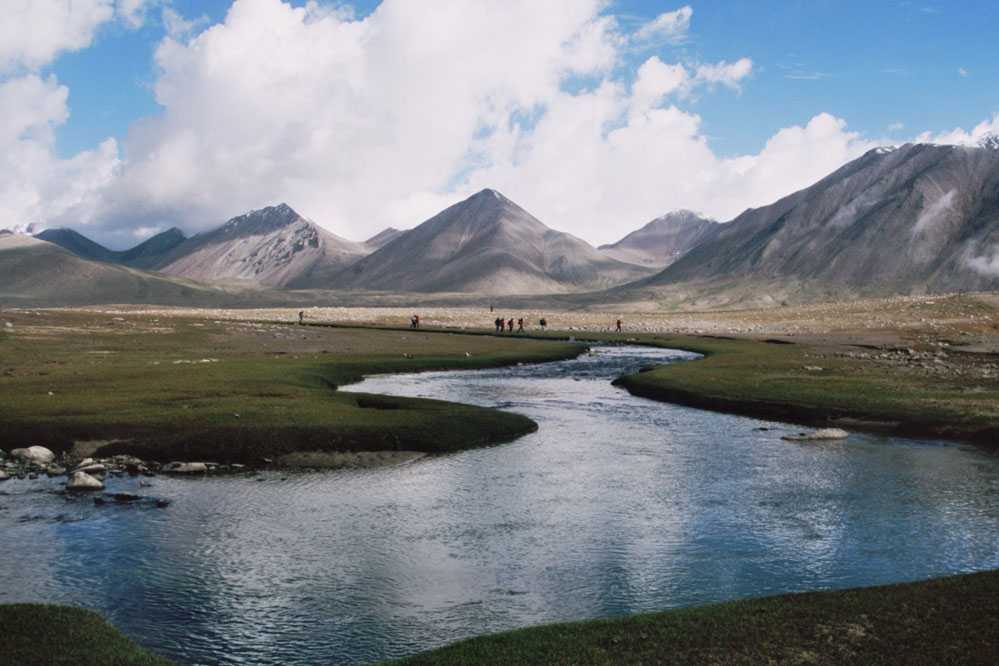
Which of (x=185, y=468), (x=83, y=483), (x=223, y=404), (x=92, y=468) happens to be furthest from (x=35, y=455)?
(x=223, y=404)

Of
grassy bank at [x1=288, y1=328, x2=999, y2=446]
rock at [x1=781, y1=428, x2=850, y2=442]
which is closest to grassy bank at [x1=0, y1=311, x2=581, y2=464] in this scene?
rock at [x1=781, y1=428, x2=850, y2=442]

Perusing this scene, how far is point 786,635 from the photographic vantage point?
54.6ft

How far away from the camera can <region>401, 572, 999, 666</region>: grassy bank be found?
51.1 ft

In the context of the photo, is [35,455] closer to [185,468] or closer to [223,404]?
[185,468]

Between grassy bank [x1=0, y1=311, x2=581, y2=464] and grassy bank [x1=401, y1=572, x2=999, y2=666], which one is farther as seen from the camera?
grassy bank [x1=0, y1=311, x2=581, y2=464]

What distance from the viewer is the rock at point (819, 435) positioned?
4241 cm

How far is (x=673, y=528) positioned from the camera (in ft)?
87.6

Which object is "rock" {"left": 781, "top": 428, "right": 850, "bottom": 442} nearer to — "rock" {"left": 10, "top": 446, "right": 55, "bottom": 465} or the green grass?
the green grass

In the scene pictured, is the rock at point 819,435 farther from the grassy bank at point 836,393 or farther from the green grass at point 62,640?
the green grass at point 62,640

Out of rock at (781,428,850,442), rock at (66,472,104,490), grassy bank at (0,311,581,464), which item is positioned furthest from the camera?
rock at (781,428,850,442)

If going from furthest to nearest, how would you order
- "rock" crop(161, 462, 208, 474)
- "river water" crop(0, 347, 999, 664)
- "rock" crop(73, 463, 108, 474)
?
"rock" crop(161, 462, 208, 474) < "rock" crop(73, 463, 108, 474) < "river water" crop(0, 347, 999, 664)

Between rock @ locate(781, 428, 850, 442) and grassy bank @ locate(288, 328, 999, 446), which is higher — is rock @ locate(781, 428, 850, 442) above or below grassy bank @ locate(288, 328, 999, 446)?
below

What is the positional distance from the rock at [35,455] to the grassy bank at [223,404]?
1.35 meters

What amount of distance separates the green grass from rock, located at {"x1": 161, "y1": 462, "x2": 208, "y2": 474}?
15.9 meters
